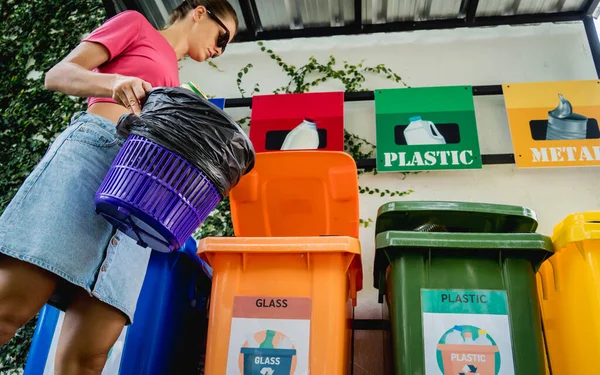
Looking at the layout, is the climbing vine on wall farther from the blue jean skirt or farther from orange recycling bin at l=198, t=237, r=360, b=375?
the blue jean skirt

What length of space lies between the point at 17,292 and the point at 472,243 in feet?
3.80

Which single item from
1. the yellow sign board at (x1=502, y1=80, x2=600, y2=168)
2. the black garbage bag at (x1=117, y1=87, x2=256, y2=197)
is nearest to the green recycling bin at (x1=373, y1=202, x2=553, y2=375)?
the black garbage bag at (x1=117, y1=87, x2=256, y2=197)

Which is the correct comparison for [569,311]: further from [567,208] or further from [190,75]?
[190,75]

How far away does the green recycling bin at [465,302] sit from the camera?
1.26 meters

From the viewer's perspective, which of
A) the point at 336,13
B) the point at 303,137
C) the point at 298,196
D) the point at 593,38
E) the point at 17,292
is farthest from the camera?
the point at 336,13

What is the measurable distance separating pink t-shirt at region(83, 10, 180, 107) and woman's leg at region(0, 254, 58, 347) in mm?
462

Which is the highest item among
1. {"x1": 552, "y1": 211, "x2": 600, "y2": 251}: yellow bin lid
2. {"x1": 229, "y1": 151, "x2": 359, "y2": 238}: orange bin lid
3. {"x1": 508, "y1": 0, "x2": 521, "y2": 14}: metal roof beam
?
{"x1": 508, "y1": 0, "x2": 521, "y2": 14}: metal roof beam

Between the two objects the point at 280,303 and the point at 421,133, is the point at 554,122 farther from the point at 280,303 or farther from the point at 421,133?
the point at 280,303

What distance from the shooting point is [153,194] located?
971mm

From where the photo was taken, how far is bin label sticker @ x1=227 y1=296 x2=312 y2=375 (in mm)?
1290

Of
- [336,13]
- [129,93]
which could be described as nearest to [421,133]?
[336,13]

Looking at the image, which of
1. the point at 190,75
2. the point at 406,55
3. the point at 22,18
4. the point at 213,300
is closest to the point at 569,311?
the point at 213,300

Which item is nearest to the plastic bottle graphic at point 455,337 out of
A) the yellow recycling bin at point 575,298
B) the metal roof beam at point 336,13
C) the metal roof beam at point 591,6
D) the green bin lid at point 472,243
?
the green bin lid at point 472,243

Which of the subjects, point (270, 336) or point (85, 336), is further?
point (270, 336)
